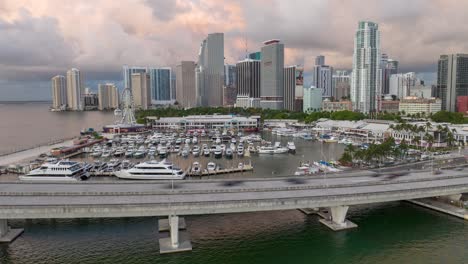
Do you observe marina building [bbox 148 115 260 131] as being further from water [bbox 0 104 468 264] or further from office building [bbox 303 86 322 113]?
office building [bbox 303 86 322 113]

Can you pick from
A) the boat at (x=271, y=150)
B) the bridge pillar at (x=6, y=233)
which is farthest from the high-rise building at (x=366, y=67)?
the bridge pillar at (x=6, y=233)

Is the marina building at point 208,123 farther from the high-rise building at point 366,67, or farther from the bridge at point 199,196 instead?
the bridge at point 199,196

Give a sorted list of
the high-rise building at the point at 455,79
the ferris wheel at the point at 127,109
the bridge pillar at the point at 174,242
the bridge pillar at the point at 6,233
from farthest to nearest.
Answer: the high-rise building at the point at 455,79 → the ferris wheel at the point at 127,109 → the bridge pillar at the point at 6,233 → the bridge pillar at the point at 174,242

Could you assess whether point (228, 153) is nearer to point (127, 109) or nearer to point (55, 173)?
point (55, 173)

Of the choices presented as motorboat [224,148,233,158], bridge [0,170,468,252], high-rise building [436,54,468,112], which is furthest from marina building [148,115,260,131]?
high-rise building [436,54,468,112]

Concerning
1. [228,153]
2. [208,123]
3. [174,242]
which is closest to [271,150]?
[228,153]

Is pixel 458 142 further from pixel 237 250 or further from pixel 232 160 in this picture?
pixel 237 250

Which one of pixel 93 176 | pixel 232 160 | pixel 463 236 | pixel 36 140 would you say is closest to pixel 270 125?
pixel 232 160
